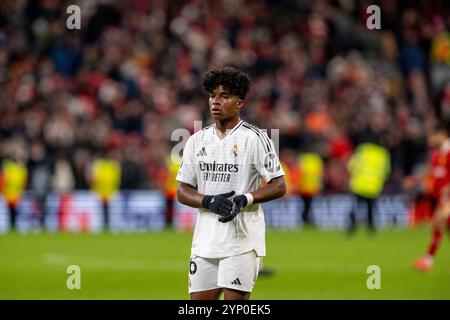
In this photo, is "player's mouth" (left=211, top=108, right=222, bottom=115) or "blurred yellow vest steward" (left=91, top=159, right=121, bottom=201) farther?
"blurred yellow vest steward" (left=91, top=159, right=121, bottom=201)

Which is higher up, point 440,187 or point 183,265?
point 440,187

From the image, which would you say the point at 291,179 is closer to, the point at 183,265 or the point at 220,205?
the point at 183,265

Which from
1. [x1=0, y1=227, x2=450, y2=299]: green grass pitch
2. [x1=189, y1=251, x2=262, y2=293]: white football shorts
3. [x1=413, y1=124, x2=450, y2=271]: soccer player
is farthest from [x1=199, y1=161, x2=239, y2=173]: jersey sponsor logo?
[x1=413, y1=124, x2=450, y2=271]: soccer player

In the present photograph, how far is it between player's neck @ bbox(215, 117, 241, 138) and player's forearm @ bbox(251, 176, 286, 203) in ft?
1.58

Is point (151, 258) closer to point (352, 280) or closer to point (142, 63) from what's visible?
point (352, 280)

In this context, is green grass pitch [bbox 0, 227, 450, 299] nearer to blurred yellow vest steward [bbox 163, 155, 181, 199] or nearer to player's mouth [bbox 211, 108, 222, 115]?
blurred yellow vest steward [bbox 163, 155, 181, 199]

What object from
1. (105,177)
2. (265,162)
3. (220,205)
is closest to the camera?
(220,205)

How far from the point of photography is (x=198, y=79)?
85.5ft

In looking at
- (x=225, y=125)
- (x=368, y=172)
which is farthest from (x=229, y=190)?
(x=368, y=172)

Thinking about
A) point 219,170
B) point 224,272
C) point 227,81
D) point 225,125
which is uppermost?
point 227,81

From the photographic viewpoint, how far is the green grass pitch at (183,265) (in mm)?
12289

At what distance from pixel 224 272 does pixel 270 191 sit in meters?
0.64

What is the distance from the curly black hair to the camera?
7.13 m

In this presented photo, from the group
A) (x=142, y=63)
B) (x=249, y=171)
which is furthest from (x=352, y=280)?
(x=142, y=63)
